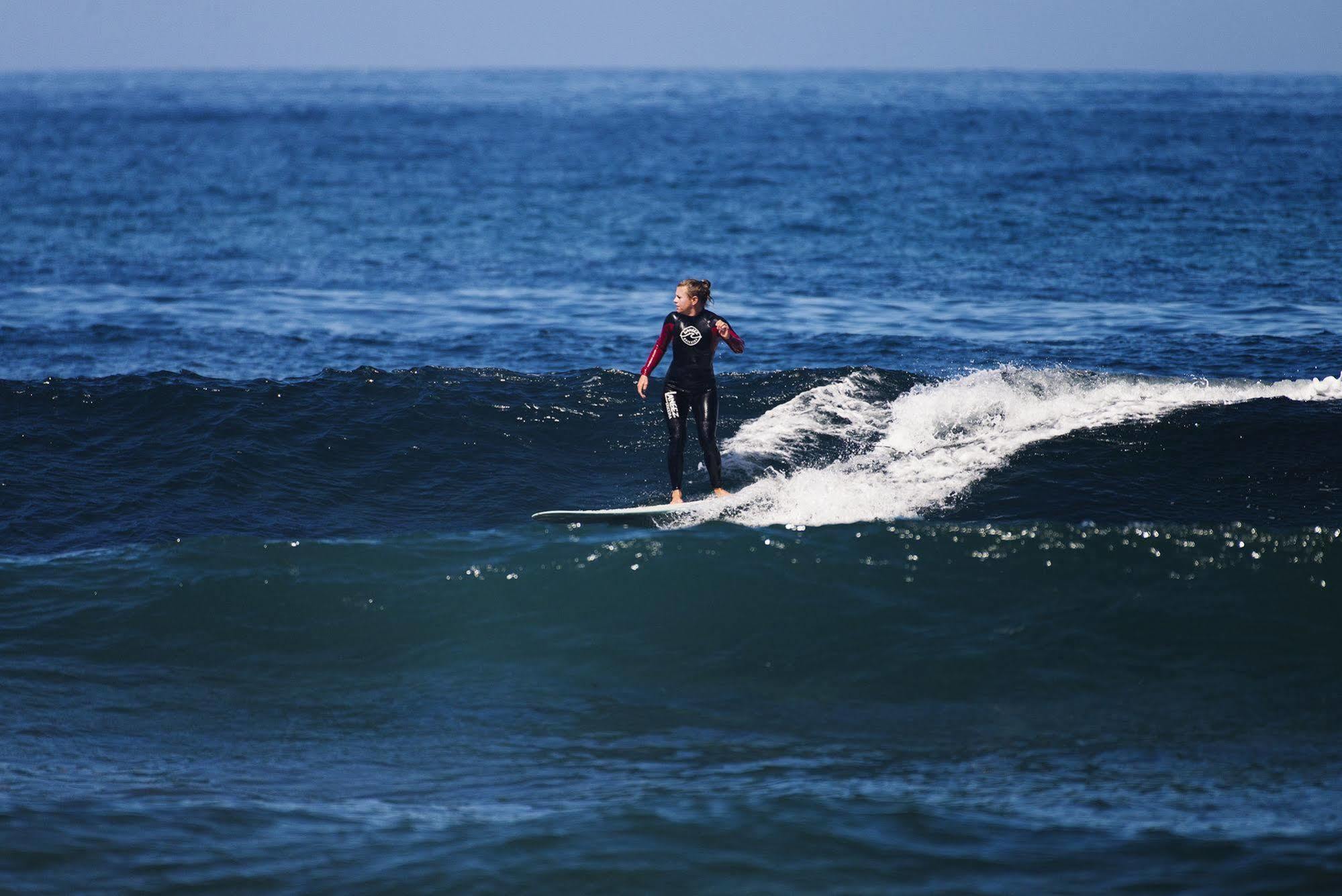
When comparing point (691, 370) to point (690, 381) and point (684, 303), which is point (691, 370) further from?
point (684, 303)

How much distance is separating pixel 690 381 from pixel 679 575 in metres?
2.47

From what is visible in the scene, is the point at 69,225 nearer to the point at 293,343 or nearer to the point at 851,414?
the point at 293,343

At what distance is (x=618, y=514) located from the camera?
9.66 metres

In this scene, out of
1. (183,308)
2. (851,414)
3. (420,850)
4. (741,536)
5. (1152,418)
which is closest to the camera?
(420,850)

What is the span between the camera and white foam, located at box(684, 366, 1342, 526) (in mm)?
10289

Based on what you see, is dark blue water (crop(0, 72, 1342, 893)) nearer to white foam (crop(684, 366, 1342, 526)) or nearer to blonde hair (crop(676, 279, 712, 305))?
white foam (crop(684, 366, 1342, 526))

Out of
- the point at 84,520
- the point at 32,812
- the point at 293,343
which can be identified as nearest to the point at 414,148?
the point at 293,343

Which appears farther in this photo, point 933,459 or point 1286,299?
point 1286,299

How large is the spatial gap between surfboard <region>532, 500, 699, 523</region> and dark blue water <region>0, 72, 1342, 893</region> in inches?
7.4

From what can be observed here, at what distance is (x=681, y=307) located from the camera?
10102mm

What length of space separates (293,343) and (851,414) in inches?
340

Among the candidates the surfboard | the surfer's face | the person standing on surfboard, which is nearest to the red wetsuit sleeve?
the person standing on surfboard

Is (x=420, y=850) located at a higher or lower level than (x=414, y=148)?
lower

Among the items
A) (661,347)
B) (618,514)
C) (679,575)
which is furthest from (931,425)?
(679,575)
